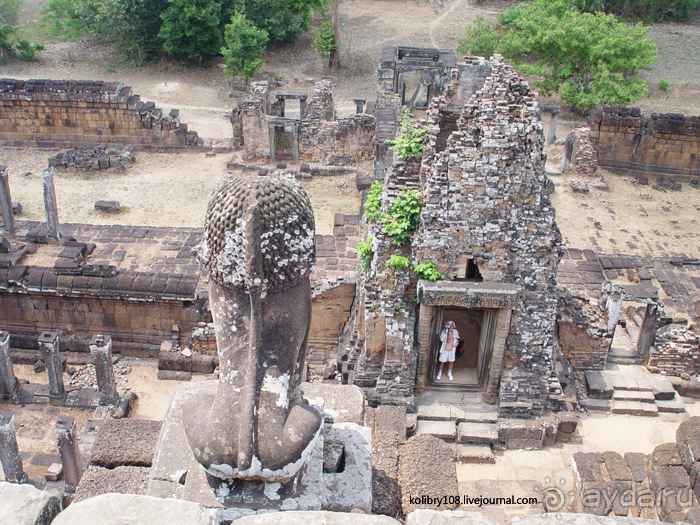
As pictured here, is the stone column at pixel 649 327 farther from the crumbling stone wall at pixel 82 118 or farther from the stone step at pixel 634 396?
the crumbling stone wall at pixel 82 118

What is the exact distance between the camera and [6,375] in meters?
12.6

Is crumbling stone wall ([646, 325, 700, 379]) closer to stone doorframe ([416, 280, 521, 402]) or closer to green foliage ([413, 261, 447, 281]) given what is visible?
stone doorframe ([416, 280, 521, 402])

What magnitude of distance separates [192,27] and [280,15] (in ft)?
15.6

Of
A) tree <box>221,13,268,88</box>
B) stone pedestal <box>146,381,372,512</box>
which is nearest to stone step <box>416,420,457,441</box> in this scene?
stone pedestal <box>146,381,372,512</box>

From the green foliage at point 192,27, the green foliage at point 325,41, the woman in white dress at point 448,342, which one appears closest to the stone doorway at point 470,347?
the woman in white dress at point 448,342

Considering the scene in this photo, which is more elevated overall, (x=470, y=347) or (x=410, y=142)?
(x=410, y=142)

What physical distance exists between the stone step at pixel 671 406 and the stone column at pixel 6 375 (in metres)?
12.1

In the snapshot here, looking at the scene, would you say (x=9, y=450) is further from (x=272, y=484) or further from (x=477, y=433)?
(x=477, y=433)

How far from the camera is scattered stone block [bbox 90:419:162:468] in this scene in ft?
21.5

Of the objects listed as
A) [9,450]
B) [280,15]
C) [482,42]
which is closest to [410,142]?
[9,450]

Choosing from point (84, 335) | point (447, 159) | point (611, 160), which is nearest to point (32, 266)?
point (84, 335)

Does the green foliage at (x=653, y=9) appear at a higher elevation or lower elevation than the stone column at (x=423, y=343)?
higher

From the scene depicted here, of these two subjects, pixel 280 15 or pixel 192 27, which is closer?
pixel 192 27

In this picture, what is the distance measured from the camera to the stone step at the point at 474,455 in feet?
36.1
